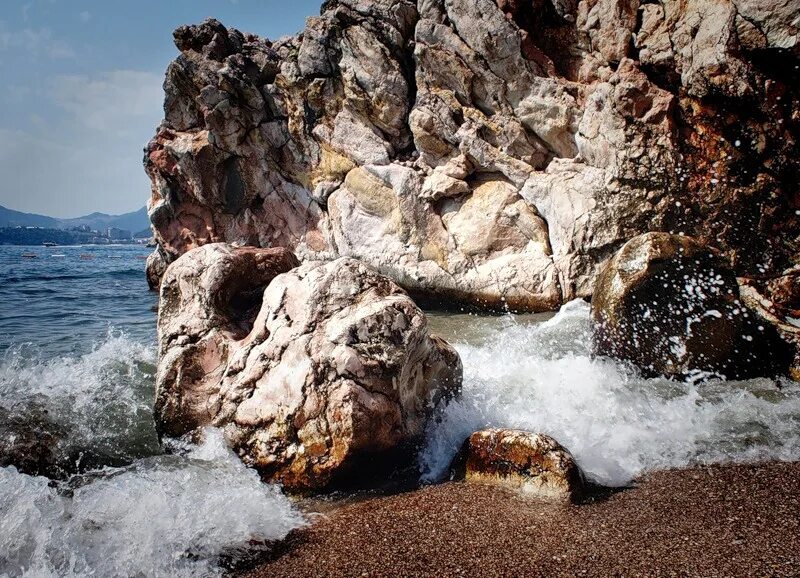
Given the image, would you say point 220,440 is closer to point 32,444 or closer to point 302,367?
point 302,367

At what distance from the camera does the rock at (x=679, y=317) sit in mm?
7586

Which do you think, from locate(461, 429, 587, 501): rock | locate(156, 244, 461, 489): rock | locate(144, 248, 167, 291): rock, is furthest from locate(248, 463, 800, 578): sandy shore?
locate(144, 248, 167, 291): rock

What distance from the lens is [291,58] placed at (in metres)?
Answer: 21.2

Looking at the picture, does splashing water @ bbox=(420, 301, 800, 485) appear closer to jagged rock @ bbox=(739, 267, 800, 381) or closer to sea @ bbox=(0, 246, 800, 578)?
sea @ bbox=(0, 246, 800, 578)

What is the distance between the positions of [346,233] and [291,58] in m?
9.17

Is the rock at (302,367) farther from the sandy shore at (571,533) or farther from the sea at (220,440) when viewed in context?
the sandy shore at (571,533)

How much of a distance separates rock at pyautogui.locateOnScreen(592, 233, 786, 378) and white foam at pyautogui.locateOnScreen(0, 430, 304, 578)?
648 centimetres

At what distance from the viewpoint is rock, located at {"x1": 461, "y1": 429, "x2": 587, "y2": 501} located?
14.9 feet

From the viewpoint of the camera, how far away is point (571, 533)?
3.91 meters

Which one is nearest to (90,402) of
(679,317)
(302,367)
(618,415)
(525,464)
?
(302,367)

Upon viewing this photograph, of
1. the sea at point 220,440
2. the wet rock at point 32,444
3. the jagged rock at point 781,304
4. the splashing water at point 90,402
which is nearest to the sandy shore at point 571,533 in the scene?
the sea at point 220,440

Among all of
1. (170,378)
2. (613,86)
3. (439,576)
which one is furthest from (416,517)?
(613,86)

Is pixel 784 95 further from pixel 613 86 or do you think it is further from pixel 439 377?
pixel 439 377

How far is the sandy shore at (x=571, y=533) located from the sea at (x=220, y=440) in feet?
1.36
